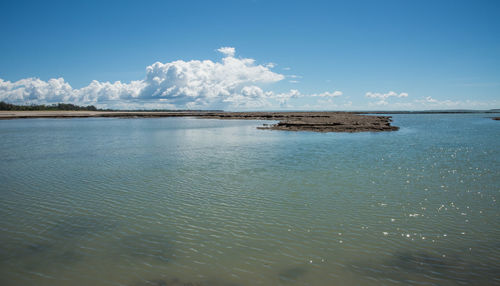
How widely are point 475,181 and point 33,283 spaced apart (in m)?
20.7

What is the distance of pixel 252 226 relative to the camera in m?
10.3

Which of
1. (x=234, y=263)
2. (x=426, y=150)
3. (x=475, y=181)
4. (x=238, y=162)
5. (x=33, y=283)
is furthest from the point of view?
(x=426, y=150)

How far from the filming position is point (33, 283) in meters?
7.18

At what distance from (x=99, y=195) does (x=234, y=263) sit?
9462mm

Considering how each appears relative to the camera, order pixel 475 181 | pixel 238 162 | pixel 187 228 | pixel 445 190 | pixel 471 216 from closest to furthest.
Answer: pixel 187 228 → pixel 471 216 → pixel 445 190 → pixel 475 181 → pixel 238 162

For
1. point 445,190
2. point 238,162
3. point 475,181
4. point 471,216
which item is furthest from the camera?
point 238,162

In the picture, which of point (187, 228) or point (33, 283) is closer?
point (33, 283)

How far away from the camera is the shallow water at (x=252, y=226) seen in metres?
7.57

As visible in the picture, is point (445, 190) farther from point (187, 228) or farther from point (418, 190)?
point (187, 228)

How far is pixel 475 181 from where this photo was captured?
16.1 metres

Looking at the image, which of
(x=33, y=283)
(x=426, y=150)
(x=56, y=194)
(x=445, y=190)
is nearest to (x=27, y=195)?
(x=56, y=194)

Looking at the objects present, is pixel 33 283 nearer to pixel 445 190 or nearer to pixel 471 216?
pixel 471 216

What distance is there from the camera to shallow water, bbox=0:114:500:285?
7.57 m

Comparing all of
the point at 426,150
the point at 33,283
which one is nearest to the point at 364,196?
the point at 33,283
